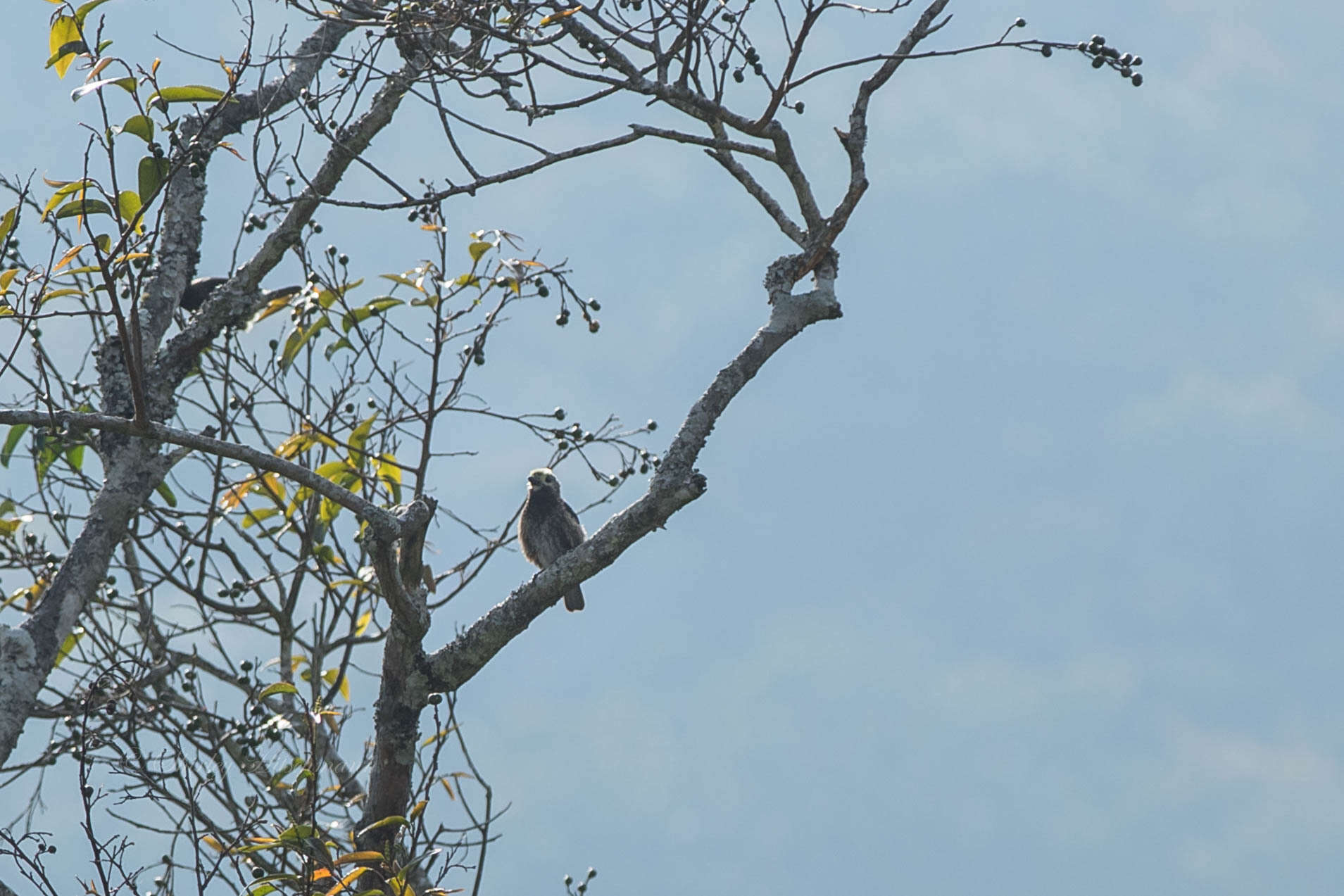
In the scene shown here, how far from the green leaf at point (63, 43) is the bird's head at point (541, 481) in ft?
12.0

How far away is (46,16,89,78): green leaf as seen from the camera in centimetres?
404

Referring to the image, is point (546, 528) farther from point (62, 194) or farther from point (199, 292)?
point (62, 194)

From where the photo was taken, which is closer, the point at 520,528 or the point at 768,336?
the point at 768,336

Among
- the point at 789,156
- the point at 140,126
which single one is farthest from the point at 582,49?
the point at 140,126

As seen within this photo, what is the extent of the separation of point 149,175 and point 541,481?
3.74 m

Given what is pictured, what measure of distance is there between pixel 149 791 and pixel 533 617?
1322 millimetres

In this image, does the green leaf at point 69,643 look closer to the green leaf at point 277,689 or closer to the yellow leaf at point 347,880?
the green leaf at point 277,689

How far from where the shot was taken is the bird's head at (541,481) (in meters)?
7.34

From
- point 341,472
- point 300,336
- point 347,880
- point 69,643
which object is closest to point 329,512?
point 341,472

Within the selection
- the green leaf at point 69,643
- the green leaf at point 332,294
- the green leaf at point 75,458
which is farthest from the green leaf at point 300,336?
the green leaf at point 69,643

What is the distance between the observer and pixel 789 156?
4238 millimetres

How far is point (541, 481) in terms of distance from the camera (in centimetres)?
736

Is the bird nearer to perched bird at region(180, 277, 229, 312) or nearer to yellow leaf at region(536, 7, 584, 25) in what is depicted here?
perched bird at region(180, 277, 229, 312)

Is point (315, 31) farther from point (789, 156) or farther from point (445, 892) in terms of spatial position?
point (445, 892)
